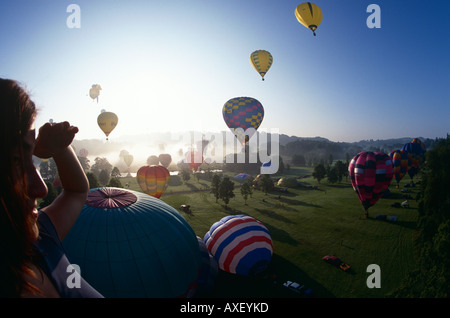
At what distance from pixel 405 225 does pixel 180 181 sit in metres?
44.3

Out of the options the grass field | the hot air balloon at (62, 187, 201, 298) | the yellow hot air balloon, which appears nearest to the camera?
the hot air balloon at (62, 187, 201, 298)

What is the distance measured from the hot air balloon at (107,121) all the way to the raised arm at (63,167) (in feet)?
119

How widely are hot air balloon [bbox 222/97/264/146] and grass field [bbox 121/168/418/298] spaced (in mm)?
9792

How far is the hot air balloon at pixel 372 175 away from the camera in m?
23.0

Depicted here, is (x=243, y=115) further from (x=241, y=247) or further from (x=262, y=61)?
(x=241, y=247)

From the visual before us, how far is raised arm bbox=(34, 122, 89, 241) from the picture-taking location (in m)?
1.64

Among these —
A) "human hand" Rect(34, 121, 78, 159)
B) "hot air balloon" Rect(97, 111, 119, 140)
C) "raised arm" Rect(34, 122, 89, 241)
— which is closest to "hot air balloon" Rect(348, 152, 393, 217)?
"raised arm" Rect(34, 122, 89, 241)

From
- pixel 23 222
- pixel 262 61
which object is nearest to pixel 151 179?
pixel 262 61

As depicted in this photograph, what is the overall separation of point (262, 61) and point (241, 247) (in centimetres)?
2197

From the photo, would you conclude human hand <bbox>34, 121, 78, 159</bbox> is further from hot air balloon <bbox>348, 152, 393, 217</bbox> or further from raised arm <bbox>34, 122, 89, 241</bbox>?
hot air balloon <bbox>348, 152, 393, 217</bbox>

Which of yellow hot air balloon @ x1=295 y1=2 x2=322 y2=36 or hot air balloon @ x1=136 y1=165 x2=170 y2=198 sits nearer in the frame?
yellow hot air balloon @ x1=295 y1=2 x2=322 y2=36

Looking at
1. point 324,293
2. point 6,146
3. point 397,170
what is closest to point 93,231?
point 6,146

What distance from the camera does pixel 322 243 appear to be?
1883 cm

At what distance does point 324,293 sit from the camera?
12.6 m
